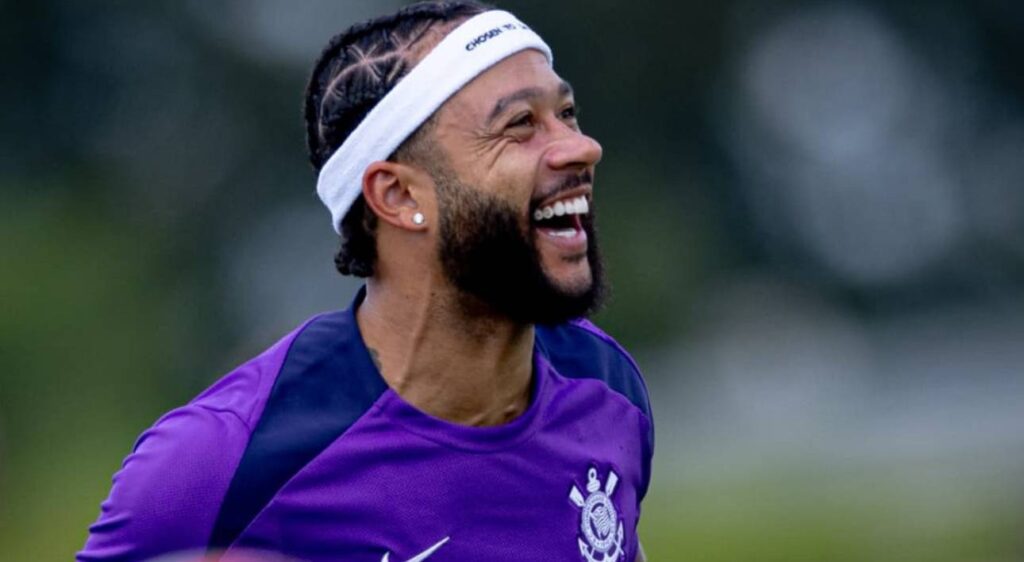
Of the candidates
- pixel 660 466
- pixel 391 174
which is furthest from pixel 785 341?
pixel 391 174

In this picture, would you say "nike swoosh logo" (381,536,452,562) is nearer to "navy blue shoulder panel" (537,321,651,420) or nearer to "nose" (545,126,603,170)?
"navy blue shoulder panel" (537,321,651,420)

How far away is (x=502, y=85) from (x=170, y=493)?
1.31 m

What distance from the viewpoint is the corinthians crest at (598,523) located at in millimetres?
4852

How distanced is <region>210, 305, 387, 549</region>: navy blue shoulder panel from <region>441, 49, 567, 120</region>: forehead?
0.60 m

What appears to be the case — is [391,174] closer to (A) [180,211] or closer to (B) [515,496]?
(B) [515,496]

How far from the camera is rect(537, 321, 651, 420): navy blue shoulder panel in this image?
17.2ft

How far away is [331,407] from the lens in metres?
4.72

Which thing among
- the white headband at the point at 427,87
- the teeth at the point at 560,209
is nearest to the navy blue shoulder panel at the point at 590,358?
the teeth at the point at 560,209

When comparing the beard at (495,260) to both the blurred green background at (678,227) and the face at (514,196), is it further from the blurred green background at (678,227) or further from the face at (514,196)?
the blurred green background at (678,227)

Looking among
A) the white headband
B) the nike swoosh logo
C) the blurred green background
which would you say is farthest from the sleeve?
the blurred green background

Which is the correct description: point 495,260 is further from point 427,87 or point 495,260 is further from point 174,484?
point 174,484

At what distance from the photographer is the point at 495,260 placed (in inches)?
188

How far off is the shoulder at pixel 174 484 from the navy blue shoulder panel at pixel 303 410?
4cm

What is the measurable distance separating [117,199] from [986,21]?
33.7ft
